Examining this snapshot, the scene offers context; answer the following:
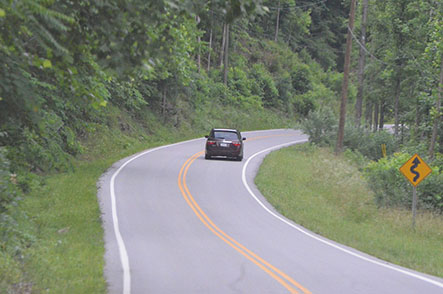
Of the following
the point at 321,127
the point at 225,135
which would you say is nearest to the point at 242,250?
the point at 225,135

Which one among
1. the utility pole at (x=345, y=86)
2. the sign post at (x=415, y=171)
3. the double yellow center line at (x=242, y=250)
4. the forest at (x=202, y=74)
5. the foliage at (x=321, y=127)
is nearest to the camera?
the forest at (x=202, y=74)

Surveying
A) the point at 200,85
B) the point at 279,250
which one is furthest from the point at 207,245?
the point at 200,85

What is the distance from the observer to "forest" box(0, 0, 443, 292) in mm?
5941

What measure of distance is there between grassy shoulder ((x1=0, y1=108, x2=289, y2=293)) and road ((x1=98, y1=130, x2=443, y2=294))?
0.45m

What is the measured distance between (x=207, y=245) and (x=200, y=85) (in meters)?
37.2

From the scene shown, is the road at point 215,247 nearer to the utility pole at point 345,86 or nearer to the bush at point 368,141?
the utility pole at point 345,86

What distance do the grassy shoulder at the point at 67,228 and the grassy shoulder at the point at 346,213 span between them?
21.1 feet

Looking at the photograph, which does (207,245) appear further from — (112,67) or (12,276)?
(112,67)

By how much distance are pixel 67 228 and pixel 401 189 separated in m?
12.9

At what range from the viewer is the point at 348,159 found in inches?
1272

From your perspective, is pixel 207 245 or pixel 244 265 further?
pixel 207 245

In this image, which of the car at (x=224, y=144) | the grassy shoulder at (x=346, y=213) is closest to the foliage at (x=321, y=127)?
the grassy shoulder at (x=346, y=213)

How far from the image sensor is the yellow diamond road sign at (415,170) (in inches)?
642

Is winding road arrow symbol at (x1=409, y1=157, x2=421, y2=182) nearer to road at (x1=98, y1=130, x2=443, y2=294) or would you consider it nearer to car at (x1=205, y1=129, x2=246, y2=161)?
road at (x1=98, y1=130, x2=443, y2=294)
